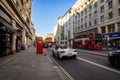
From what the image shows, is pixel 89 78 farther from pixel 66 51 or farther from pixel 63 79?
pixel 66 51

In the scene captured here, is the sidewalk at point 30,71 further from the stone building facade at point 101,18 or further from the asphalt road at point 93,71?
the stone building facade at point 101,18

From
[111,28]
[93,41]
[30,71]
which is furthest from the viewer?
[111,28]

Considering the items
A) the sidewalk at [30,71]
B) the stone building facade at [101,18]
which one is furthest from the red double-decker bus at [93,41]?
the sidewalk at [30,71]

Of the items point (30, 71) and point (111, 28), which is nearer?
point (30, 71)

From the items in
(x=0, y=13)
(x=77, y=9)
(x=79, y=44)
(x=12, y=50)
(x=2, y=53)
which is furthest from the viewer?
(x=77, y=9)

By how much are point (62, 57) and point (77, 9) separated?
2368 inches

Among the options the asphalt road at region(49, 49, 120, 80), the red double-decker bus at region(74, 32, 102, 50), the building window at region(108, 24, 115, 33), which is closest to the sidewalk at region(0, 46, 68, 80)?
the asphalt road at region(49, 49, 120, 80)

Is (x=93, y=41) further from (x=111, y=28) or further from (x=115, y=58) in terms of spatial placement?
(x=115, y=58)

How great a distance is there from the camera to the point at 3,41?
57.6ft

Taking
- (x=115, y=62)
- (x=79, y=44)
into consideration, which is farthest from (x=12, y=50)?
(x=79, y=44)

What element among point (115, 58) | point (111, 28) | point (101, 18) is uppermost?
point (101, 18)

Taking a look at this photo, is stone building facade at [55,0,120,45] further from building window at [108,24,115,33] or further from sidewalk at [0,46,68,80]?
sidewalk at [0,46,68,80]

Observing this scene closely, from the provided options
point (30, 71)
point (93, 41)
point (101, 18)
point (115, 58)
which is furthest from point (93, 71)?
point (101, 18)

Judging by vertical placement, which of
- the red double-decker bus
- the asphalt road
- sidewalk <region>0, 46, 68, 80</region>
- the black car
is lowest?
the asphalt road
